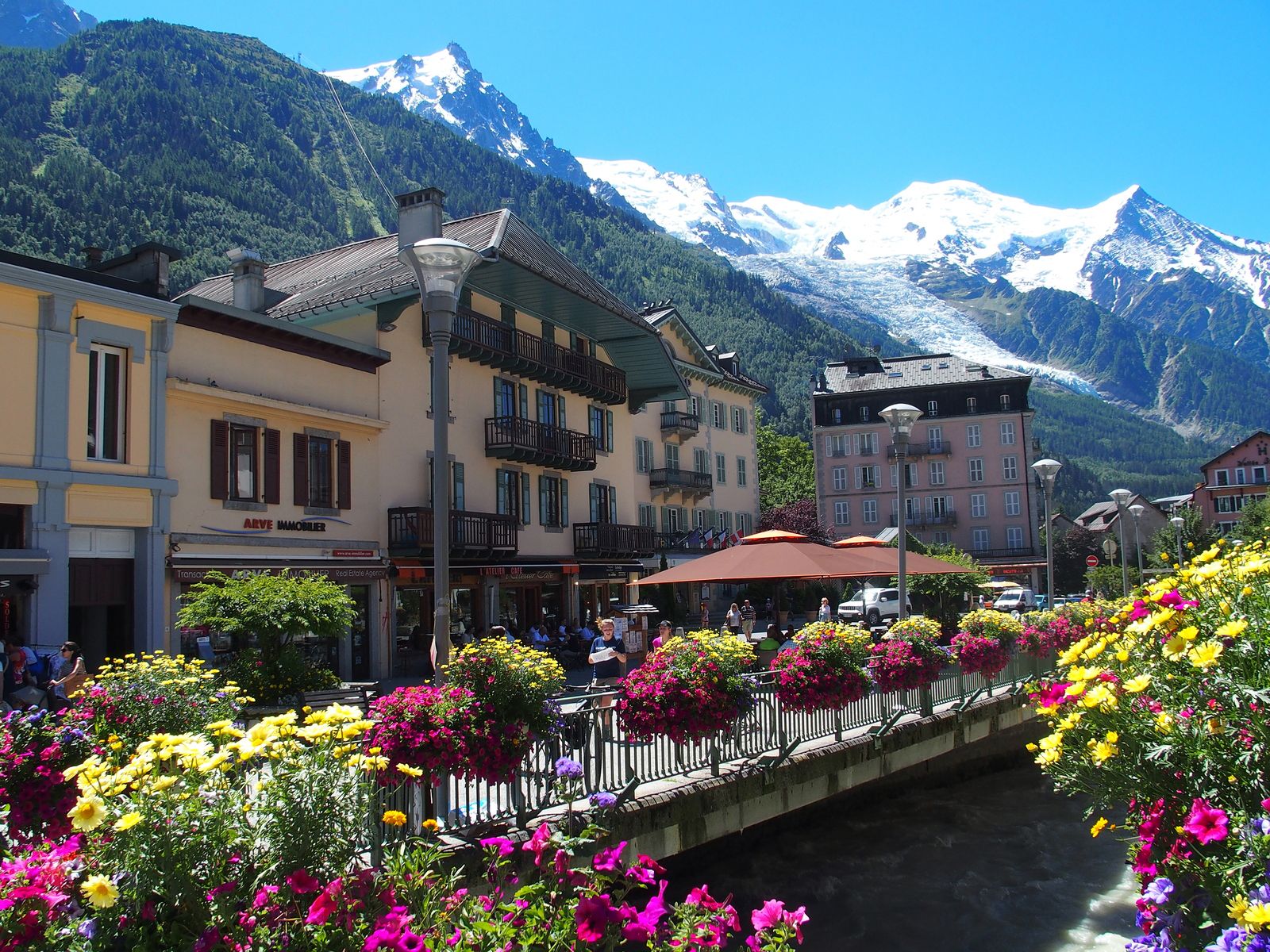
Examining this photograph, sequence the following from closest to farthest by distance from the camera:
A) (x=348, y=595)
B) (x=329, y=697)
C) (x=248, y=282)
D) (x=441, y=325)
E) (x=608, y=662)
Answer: (x=441, y=325)
(x=329, y=697)
(x=608, y=662)
(x=348, y=595)
(x=248, y=282)

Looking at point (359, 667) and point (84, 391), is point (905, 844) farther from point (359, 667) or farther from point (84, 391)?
point (84, 391)

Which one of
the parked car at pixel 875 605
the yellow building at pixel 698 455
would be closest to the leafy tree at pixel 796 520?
the yellow building at pixel 698 455

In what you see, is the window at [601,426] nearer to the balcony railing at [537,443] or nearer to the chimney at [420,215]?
the balcony railing at [537,443]

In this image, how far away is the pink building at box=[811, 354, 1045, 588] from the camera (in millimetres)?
73750

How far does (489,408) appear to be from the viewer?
103 feet

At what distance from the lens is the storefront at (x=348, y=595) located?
69.3ft

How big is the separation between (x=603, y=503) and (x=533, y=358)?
7.05 m

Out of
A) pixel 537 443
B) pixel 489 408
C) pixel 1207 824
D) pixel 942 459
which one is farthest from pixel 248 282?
pixel 942 459

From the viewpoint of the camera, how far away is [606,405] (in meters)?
37.6

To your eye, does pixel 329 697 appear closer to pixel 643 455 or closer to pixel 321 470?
pixel 321 470

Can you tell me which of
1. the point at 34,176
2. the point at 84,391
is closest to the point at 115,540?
the point at 84,391

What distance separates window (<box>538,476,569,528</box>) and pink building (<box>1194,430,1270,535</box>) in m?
74.8

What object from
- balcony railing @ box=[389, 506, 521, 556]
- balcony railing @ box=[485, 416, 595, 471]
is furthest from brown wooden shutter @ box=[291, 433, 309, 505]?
balcony railing @ box=[485, 416, 595, 471]

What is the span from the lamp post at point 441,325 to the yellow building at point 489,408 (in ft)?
42.5
